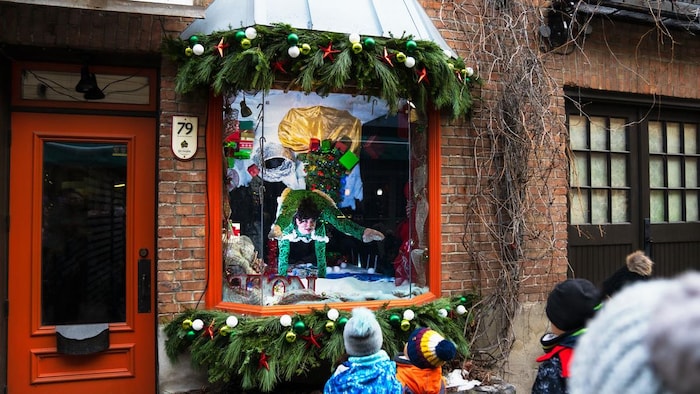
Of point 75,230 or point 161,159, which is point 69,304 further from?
point 161,159

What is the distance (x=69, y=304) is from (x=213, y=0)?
2675mm

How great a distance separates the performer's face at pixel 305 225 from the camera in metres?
4.61

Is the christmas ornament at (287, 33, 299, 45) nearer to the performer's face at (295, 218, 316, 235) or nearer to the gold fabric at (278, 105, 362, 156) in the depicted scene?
the gold fabric at (278, 105, 362, 156)

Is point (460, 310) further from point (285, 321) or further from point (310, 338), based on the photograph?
point (285, 321)

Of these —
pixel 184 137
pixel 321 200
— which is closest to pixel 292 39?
pixel 184 137

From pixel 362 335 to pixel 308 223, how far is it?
2.14 m

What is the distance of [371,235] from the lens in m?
4.80

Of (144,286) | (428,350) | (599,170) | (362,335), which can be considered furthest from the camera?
(599,170)

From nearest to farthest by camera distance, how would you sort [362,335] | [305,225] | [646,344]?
[646,344] → [362,335] → [305,225]

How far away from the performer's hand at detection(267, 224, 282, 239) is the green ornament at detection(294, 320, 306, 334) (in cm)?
79

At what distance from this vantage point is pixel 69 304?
4297 millimetres

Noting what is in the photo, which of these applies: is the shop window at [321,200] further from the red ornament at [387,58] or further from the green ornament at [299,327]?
the red ornament at [387,58]

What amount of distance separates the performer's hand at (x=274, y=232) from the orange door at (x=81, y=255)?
3.14 ft

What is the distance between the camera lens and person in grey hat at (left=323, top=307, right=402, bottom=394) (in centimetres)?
259
